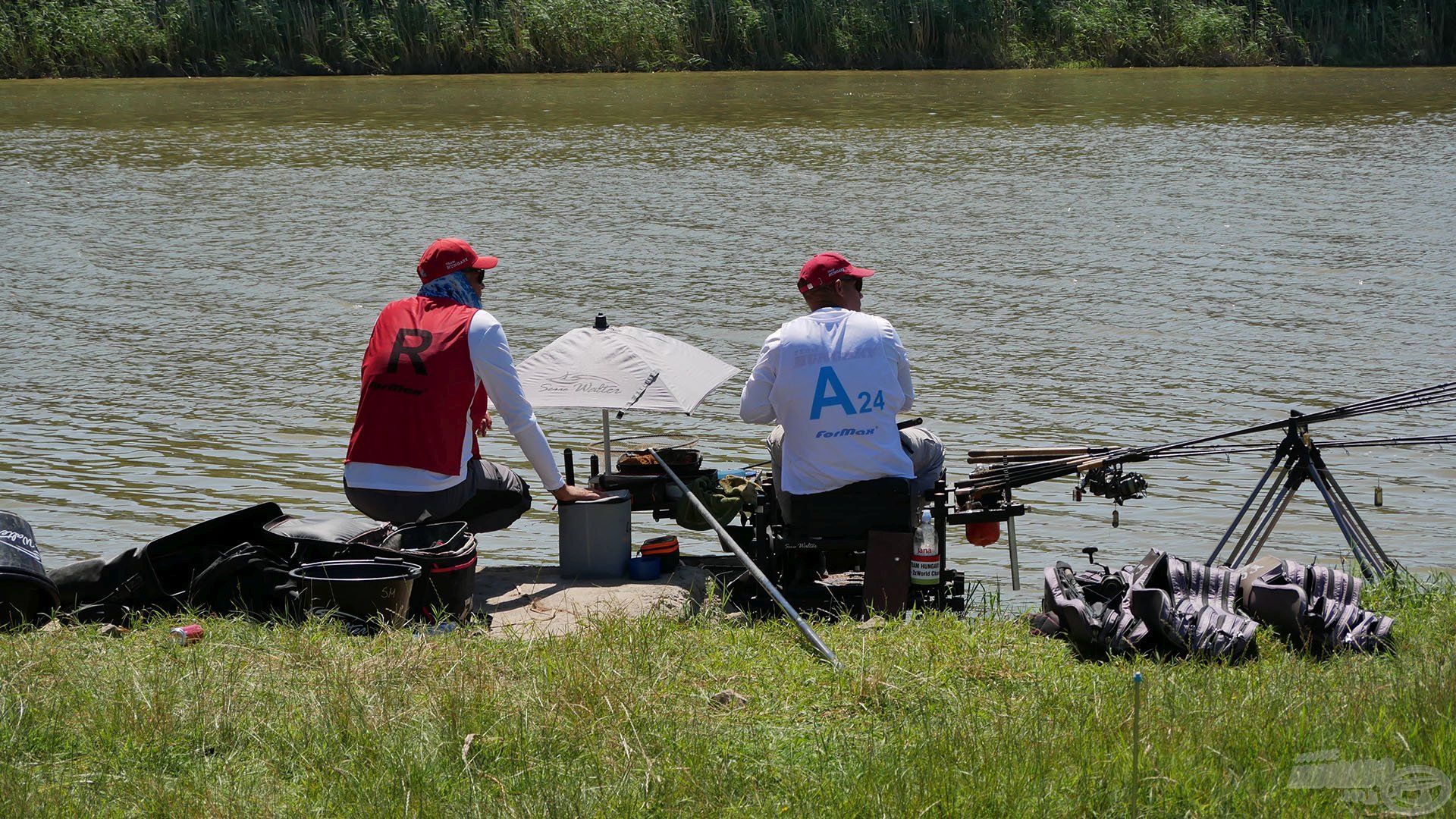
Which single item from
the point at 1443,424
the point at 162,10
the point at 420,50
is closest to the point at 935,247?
the point at 1443,424

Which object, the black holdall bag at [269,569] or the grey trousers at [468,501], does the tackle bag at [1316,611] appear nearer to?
the grey trousers at [468,501]

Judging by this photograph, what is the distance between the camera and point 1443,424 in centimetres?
831

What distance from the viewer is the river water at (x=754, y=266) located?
7.83 meters

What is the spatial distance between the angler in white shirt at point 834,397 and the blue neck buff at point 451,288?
1.10 m

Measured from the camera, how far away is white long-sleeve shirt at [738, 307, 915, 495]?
5336 mm

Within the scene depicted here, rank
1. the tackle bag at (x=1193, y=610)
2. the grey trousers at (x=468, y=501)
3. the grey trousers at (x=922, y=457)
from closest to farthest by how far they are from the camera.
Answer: the tackle bag at (x=1193, y=610) → the grey trousers at (x=468, y=501) → the grey trousers at (x=922, y=457)

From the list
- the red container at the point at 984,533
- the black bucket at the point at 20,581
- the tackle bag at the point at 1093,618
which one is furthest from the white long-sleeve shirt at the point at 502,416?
the tackle bag at the point at 1093,618

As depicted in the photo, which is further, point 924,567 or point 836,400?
point 836,400

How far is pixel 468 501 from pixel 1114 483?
2.30 metres

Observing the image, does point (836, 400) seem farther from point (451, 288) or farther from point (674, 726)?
point (674, 726)

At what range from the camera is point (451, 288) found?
18.5 ft

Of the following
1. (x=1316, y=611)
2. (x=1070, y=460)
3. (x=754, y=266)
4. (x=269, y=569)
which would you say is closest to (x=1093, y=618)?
(x=1316, y=611)

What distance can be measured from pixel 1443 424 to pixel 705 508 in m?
4.53

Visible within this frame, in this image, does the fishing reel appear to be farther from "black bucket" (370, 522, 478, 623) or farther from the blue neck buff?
the blue neck buff
